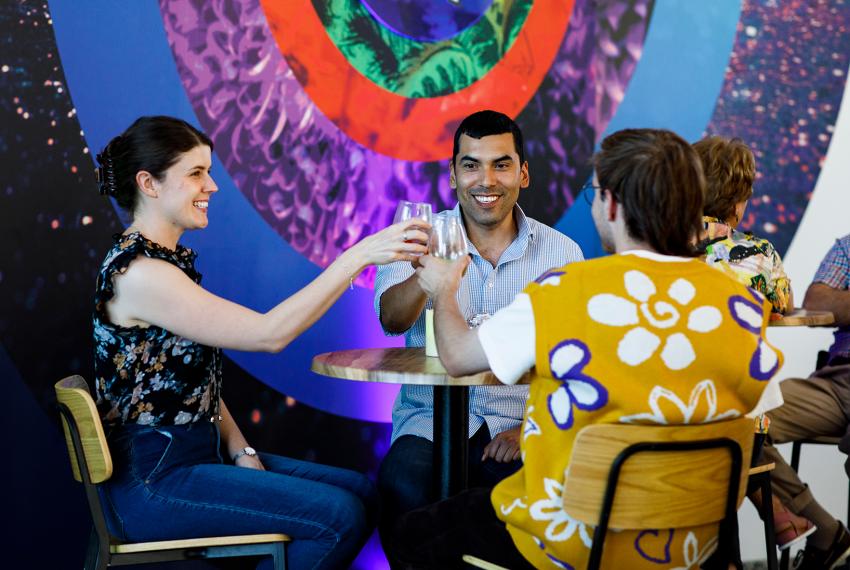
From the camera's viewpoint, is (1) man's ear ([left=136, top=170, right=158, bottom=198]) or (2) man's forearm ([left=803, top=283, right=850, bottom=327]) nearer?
(1) man's ear ([left=136, top=170, right=158, bottom=198])

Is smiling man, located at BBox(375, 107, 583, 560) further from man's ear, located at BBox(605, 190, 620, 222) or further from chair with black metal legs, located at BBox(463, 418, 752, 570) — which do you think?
chair with black metal legs, located at BBox(463, 418, 752, 570)

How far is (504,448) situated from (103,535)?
3.55ft

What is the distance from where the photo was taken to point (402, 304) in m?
2.58

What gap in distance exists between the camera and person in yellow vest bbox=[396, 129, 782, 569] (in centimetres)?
159

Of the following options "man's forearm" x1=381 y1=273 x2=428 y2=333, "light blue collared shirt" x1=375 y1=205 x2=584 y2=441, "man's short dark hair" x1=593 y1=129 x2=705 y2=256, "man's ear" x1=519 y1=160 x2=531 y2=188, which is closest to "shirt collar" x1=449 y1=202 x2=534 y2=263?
"light blue collared shirt" x1=375 y1=205 x2=584 y2=441

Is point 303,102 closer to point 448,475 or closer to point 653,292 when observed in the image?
point 448,475

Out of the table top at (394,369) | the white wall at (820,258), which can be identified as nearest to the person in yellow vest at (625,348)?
the table top at (394,369)

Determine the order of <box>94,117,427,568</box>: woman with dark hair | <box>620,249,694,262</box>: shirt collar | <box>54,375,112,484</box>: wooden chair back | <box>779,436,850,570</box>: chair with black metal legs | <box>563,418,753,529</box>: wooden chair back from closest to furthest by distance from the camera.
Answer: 1. <box>563,418,753,529</box>: wooden chair back
2. <box>620,249,694,262</box>: shirt collar
3. <box>54,375,112,484</box>: wooden chair back
4. <box>94,117,427,568</box>: woman with dark hair
5. <box>779,436,850,570</box>: chair with black metal legs

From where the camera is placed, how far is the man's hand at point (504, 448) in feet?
8.46

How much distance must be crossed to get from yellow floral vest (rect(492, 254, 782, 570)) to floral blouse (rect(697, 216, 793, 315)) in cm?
138

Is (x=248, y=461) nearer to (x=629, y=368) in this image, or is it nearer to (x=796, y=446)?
(x=629, y=368)

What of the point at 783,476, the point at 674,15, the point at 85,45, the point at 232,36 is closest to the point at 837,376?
the point at 783,476

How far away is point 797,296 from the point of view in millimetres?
4121

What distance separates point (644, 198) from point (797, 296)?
106 inches
